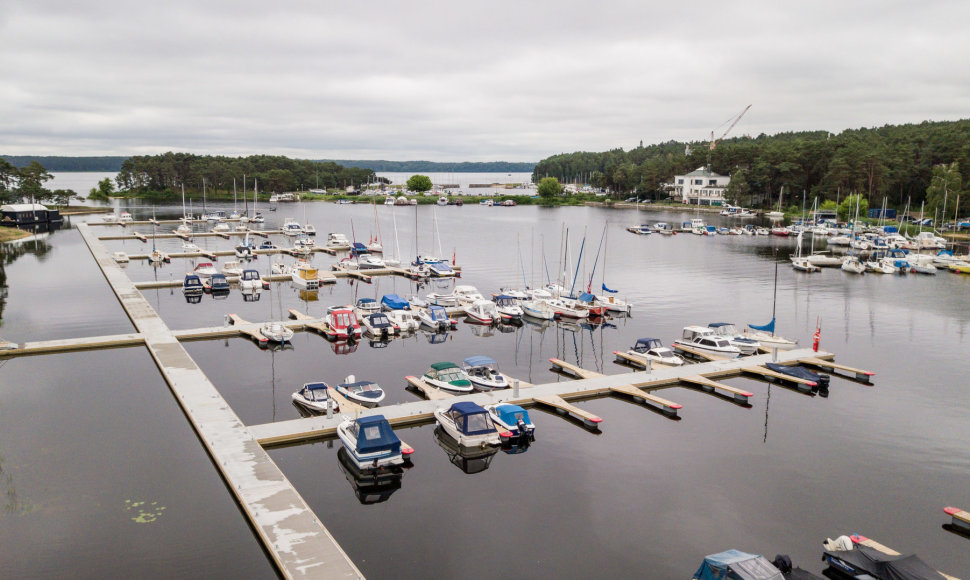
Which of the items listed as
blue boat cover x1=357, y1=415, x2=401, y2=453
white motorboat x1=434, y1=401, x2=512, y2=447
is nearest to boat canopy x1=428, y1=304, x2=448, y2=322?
white motorboat x1=434, y1=401, x2=512, y2=447

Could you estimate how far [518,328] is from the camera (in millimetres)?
52219

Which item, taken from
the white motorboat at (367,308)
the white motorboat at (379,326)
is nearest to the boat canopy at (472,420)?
the white motorboat at (379,326)

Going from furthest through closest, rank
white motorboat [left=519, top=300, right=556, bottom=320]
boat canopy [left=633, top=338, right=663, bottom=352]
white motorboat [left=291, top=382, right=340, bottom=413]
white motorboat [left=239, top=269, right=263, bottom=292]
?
white motorboat [left=239, top=269, right=263, bottom=292], white motorboat [left=519, top=300, right=556, bottom=320], boat canopy [left=633, top=338, right=663, bottom=352], white motorboat [left=291, top=382, right=340, bottom=413]

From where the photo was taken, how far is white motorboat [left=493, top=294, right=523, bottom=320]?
177ft

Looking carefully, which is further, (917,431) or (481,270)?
(481,270)

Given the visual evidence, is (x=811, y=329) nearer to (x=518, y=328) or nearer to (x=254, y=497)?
(x=518, y=328)

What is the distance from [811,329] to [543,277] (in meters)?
31.9

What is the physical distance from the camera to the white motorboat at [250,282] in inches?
2482

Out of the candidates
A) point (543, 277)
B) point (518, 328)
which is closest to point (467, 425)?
point (518, 328)

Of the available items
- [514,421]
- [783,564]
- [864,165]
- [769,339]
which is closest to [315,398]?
[514,421]

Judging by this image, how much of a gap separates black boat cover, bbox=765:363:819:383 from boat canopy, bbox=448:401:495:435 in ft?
63.2

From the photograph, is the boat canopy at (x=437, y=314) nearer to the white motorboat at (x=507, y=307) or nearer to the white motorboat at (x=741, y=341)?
the white motorboat at (x=507, y=307)

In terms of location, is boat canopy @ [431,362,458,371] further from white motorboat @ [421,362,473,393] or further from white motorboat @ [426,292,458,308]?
white motorboat @ [426,292,458,308]

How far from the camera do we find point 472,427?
28.1m
